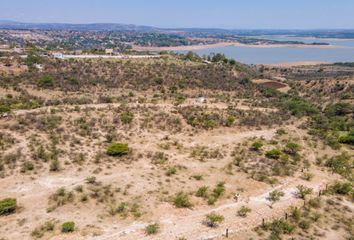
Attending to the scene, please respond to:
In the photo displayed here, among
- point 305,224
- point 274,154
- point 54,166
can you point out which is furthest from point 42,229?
point 274,154

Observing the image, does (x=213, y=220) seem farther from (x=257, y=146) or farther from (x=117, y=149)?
(x=257, y=146)

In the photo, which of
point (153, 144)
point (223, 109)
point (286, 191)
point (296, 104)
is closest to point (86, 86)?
point (223, 109)

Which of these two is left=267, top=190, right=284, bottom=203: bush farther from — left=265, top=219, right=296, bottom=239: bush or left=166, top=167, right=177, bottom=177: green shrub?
left=166, top=167, right=177, bottom=177: green shrub

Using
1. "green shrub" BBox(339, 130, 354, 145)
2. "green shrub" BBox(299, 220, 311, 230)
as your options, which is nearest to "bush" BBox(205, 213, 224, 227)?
"green shrub" BBox(299, 220, 311, 230)

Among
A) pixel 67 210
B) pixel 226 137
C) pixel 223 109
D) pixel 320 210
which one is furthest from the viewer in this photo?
pixel 223 109

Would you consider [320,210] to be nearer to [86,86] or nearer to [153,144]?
[153,144]

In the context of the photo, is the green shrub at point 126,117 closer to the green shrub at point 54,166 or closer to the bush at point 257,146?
the green shrub at point 54,166

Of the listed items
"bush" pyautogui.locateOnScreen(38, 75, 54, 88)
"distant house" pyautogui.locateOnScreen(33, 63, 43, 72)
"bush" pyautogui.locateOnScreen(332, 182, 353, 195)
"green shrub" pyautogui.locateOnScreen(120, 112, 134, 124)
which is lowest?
"bush" pyautogui.locateOnScreen(332, 182, 353, 195)
